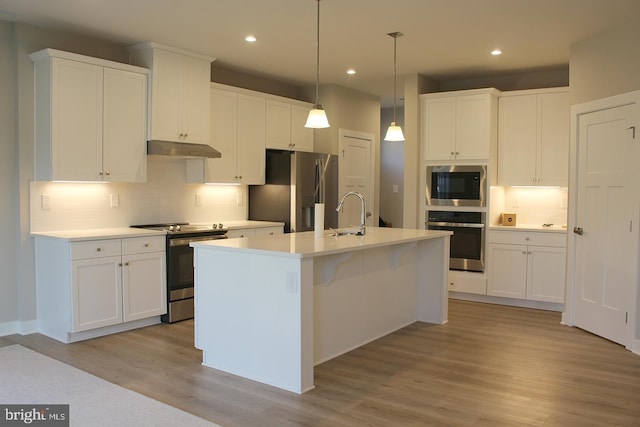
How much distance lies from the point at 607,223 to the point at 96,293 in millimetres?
4443

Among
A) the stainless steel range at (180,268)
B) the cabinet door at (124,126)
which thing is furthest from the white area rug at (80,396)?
the cabinet door at (124,126)

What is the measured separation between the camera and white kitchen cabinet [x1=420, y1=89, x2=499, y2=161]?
612 cm

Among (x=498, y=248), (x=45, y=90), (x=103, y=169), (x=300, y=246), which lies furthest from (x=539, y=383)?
(x=45, y=90)

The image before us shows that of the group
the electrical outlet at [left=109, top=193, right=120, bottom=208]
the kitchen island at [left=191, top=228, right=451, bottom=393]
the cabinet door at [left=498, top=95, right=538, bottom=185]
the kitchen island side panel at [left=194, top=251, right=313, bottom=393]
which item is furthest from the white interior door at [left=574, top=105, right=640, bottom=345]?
the electrical outlet at [left=109, top=193, right=120, bottom=208]

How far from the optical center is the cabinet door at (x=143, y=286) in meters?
4.68

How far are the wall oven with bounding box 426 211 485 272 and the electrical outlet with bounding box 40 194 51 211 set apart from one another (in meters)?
4.18

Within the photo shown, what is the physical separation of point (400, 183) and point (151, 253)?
18.8ft

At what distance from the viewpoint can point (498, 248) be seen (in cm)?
606

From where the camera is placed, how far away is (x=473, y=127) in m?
6.20

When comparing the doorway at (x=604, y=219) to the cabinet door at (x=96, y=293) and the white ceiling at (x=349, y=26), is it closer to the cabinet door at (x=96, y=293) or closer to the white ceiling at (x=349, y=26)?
the white ceiling at (x=349, y=26)

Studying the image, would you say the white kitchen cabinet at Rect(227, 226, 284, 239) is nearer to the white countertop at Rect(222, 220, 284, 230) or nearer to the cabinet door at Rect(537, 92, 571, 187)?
the white countertop at Rect(222, 220, 284, 230)

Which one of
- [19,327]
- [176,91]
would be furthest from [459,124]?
[19,327]

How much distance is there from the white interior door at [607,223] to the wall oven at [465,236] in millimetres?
1260

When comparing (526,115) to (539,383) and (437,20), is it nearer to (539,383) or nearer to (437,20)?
(437,20)
